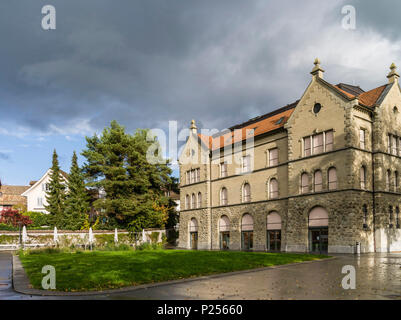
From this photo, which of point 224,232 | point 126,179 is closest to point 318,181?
point 224,232

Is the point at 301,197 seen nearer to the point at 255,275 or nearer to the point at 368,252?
the point at 368,252

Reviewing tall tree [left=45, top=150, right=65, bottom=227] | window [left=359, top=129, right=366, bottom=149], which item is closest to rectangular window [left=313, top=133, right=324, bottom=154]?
window [left=359, top=129, right=366, bottom=149]

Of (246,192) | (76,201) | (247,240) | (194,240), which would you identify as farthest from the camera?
(76,201)

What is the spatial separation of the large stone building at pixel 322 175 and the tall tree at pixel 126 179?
16656 millimetres

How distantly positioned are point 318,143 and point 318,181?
3374 mm

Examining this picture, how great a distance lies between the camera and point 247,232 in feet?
133

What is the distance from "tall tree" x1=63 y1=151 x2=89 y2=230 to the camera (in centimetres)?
5606

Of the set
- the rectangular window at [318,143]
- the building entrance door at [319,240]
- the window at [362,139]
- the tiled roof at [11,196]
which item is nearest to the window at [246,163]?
the rectangular window at [318,143]

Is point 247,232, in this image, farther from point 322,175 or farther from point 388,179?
→ point 388,179

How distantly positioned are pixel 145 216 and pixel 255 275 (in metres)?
41.7

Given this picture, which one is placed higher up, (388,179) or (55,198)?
(388,179)

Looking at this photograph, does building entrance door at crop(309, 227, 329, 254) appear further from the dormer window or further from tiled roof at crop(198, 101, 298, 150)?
tiled roof at crop(198, 101, 298, 150)

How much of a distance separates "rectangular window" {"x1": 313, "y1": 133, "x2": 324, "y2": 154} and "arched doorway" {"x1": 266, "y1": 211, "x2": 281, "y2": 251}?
25.2 feet
